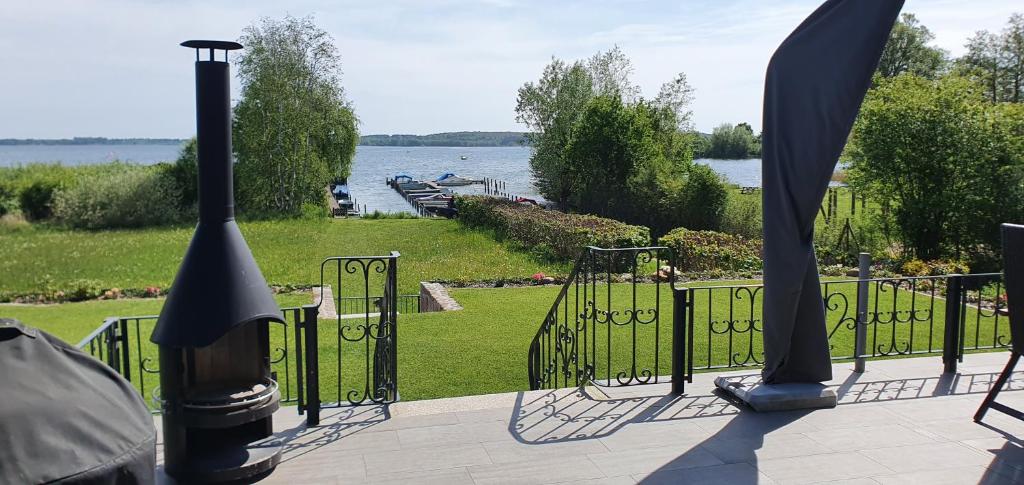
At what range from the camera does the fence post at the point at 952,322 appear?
5.74 metres

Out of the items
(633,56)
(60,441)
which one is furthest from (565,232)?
(633,56)

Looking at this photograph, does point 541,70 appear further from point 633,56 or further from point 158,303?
point 158,303

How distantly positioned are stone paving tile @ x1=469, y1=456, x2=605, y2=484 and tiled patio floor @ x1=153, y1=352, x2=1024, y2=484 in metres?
0.01

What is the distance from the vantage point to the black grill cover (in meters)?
1.80

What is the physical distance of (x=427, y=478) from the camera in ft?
13.0

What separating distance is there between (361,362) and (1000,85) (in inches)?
1114

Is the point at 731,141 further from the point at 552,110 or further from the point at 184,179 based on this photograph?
the point at 184,179

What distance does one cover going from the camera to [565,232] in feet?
53.1

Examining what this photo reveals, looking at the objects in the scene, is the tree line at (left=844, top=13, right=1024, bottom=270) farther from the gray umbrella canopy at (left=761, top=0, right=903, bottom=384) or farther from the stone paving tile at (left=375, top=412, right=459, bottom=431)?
the stone paving tile at (left=375, top=412, right=459, bottom=431)

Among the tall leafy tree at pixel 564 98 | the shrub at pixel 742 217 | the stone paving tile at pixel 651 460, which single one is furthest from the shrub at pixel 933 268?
the tall leafy tree at pixel 564 98

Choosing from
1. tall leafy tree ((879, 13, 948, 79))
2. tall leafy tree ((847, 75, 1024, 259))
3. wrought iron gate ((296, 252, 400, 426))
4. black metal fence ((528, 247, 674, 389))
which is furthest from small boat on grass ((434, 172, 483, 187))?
wrought iron gate ((296, 252, 400, 426))

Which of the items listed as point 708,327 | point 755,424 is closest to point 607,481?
point 755,424

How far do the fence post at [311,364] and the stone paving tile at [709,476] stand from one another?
2156 mm

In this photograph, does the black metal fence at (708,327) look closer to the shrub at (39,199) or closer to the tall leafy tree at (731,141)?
the shrub at (39,199)
